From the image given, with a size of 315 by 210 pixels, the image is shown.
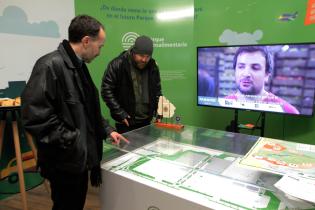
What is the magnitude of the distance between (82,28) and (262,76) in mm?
1901

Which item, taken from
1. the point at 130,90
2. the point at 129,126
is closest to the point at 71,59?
the point at 130,90

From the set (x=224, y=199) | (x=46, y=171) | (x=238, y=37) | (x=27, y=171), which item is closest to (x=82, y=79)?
(x=46, y=171)

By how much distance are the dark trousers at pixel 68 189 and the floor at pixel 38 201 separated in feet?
3.43

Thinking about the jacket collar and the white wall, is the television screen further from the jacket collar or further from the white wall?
the jacket collar

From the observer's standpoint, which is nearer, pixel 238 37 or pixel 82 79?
pixel 82 79

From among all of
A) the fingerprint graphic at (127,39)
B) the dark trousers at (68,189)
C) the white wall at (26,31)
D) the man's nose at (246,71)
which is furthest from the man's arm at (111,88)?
the man's nose at (246,71)

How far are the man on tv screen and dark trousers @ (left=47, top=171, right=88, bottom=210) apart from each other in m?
1.89

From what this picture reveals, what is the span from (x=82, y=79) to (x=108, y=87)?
43.0 inches

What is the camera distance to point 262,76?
8.30 feet

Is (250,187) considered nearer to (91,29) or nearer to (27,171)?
(91,29)

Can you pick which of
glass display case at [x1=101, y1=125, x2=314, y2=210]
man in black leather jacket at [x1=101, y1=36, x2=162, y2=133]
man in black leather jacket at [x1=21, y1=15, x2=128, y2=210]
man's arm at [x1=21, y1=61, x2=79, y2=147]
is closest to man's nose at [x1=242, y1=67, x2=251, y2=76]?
man in black leather jacket at [x1=101, y1=36, x2=162, y2=133]

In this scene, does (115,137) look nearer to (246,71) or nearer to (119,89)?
(119,89)

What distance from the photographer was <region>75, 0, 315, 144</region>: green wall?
2.80 meters

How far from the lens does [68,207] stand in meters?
1.44
